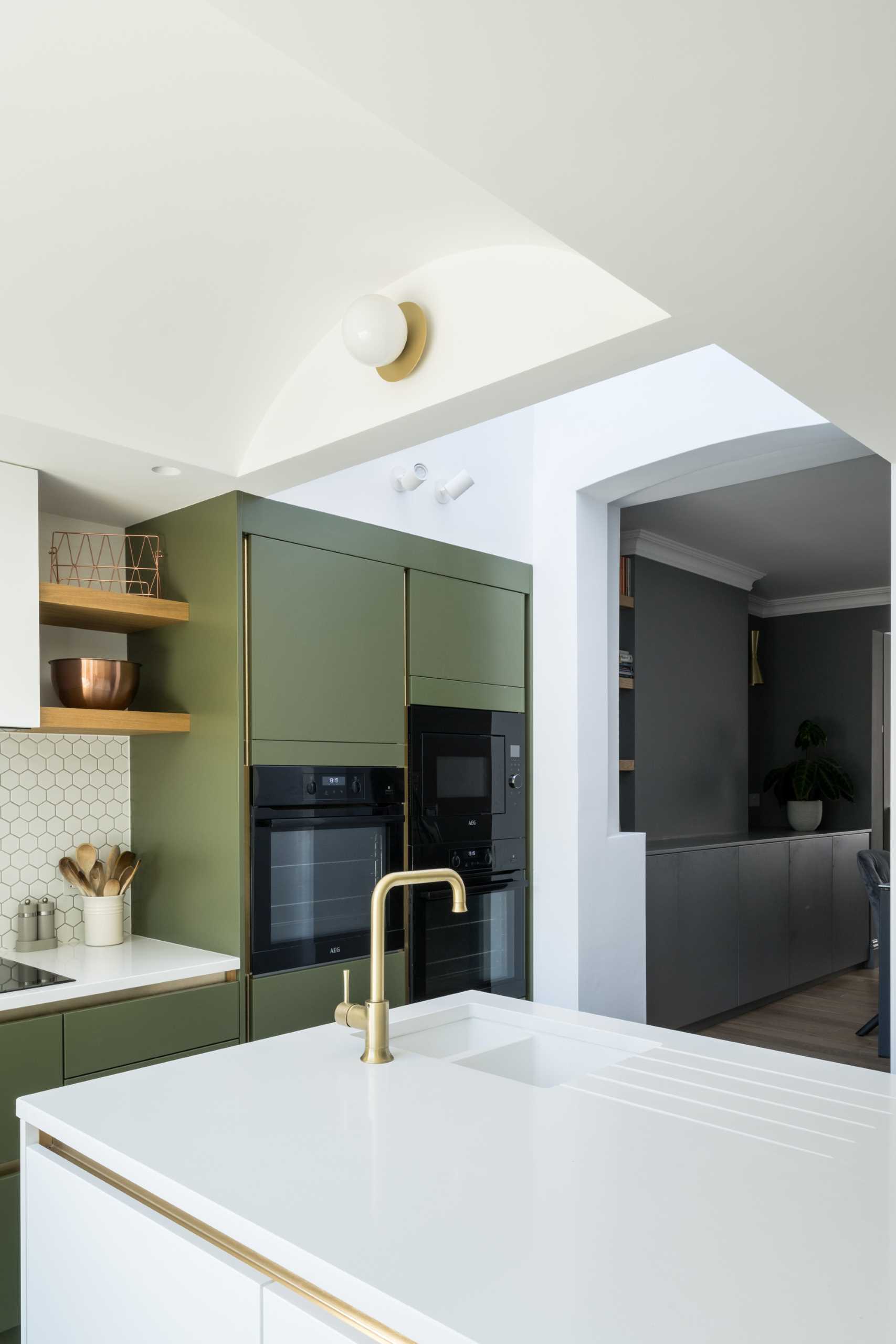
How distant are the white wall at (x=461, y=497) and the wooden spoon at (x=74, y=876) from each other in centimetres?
126

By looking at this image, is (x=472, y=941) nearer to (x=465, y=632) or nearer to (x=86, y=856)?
(x=465, y=632)

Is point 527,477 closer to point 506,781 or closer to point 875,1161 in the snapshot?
point 506,781

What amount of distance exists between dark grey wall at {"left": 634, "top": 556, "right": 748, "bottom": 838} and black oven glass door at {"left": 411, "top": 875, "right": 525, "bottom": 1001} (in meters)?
1.73

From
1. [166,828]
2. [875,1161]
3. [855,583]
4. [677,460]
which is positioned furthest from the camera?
[855,583]

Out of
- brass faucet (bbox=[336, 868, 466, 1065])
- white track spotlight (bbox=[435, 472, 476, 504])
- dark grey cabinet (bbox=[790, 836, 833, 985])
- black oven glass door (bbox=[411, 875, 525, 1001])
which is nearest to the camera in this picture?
brass faucet (bbox=[336, 868, 466, 1065])

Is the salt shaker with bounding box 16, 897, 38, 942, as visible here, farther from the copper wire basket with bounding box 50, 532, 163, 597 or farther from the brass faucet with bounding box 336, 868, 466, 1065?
the brass faucet with bounding box 336, 868, 466, 1065

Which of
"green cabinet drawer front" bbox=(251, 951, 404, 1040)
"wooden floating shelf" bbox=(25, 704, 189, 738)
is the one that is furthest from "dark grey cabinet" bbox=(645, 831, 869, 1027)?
"wooden floating shelf" bbox=(25, 704, 189, 738)

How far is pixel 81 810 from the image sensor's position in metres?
3.28

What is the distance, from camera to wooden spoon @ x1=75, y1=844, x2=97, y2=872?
3.10 metres

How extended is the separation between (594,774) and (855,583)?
3946mm

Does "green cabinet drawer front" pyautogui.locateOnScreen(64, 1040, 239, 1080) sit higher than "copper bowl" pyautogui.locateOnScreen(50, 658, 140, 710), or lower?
lower

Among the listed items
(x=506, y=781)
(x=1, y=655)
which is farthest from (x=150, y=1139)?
(x=506, y=781)

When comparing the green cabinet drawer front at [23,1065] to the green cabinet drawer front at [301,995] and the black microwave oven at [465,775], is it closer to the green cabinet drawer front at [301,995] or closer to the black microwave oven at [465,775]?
the green cabinet drawer front at [301,995]

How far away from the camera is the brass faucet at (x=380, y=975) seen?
5.69ft
